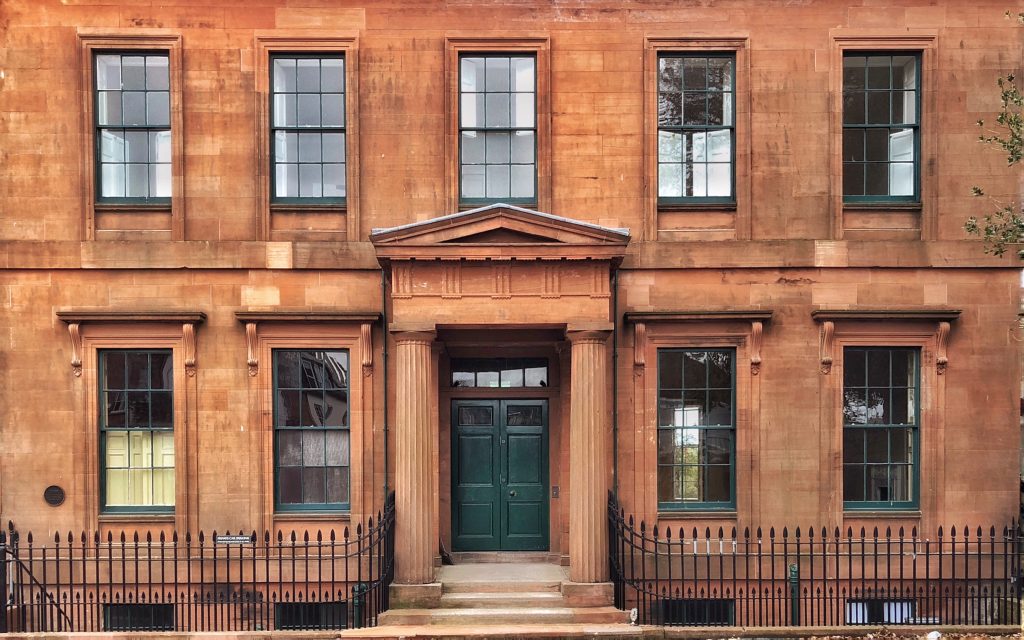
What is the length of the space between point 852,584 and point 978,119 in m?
7.45

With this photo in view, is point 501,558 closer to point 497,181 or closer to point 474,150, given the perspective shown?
point 497,181

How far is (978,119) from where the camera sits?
13102 mm

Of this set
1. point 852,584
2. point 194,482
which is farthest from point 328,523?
point 852,584

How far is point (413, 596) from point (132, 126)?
8351 millimetres

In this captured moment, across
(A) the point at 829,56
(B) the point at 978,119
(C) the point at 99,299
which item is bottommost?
(C) the point at 99,299

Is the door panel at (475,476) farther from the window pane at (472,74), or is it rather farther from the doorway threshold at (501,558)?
the window pane at (472,74)

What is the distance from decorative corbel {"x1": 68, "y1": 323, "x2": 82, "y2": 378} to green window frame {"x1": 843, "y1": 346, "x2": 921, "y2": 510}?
11.8m

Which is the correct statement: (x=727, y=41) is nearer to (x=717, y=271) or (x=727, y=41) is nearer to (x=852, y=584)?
→ (x=717, y=271)

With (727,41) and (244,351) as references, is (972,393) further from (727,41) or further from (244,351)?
(244,351)

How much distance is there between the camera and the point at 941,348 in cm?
1297

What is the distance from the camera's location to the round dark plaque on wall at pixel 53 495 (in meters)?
12.9

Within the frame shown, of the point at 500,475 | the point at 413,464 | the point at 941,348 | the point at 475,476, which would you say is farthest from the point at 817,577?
the point at 413,464

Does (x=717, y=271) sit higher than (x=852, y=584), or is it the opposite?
(x=717, y=271)

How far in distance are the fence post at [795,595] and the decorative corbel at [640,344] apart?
3657mm
